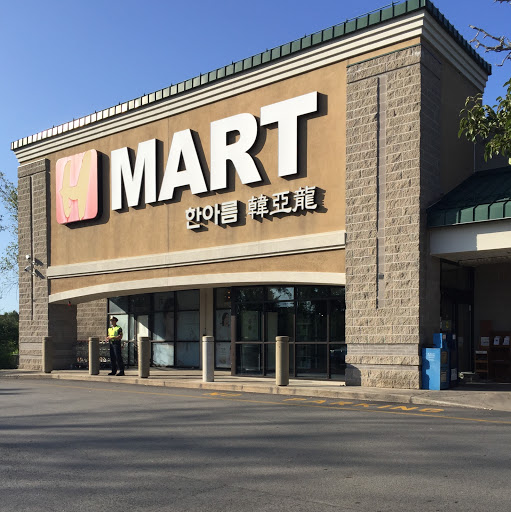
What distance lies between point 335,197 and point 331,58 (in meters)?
3.66

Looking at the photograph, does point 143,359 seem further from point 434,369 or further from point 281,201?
point 434,369

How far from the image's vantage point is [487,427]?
32.7 ft

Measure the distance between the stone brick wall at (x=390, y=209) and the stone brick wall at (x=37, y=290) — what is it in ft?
42.0

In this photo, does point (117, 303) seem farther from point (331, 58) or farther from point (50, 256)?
point (331, 58)

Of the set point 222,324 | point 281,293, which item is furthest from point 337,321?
point 222,324

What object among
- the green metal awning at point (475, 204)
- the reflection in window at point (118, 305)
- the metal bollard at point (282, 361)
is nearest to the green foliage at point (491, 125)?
the green metal awning at point (475, 204)

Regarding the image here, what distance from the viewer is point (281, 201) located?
17.9 meters

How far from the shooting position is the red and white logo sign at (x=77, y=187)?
2312 cm

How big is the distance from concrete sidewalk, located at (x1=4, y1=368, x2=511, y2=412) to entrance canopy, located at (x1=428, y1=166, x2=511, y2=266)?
3169 millimetres

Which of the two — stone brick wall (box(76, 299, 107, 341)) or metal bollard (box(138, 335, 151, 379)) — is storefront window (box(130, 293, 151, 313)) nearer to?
stone brick wall (box(76, 299, 107, 341))

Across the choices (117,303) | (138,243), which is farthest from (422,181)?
(117,303)

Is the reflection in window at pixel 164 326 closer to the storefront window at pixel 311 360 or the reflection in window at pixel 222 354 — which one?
the reflection in window at pixel 222 354

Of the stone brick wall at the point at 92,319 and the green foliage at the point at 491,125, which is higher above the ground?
the green foliage at the point at 491,125

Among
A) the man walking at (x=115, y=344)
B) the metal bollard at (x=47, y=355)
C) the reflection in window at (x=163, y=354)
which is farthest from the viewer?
the reflection in window at (x=163, y=354)
